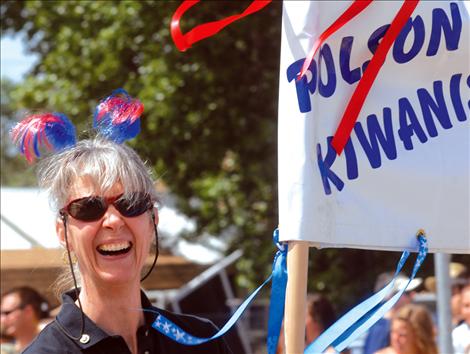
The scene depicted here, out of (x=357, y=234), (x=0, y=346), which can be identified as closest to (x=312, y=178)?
(x=357, y=234)

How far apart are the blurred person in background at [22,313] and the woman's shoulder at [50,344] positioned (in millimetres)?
3866

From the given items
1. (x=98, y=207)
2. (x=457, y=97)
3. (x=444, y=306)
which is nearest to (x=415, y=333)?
(x=444, y=306)

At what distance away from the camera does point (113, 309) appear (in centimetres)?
273

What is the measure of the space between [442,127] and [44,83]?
26.9 feet

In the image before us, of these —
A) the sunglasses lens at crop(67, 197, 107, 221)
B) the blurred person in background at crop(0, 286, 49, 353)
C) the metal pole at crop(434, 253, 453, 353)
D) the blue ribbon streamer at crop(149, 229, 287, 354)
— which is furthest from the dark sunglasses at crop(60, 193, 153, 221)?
the blurred person in background at crop(0, 286, 49, 353)

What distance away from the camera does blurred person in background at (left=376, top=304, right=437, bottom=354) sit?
6012 mm

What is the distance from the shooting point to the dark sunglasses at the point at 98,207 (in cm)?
274

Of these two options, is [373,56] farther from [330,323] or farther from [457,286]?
[457,286]

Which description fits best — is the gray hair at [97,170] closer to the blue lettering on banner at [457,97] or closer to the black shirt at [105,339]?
the black shirt at [105,339]

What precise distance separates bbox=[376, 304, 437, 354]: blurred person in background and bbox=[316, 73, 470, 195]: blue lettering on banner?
3.20m

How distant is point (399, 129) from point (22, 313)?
4045 mm

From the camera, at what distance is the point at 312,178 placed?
2764 mm

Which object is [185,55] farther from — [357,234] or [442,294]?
[357,234]

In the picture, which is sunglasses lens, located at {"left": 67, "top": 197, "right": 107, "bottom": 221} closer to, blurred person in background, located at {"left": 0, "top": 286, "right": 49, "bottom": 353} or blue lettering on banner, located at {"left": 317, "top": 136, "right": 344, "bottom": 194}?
blue lettering on banner, located at {"left": 317, "top": 136, "right": 344, "bottom": 194}
